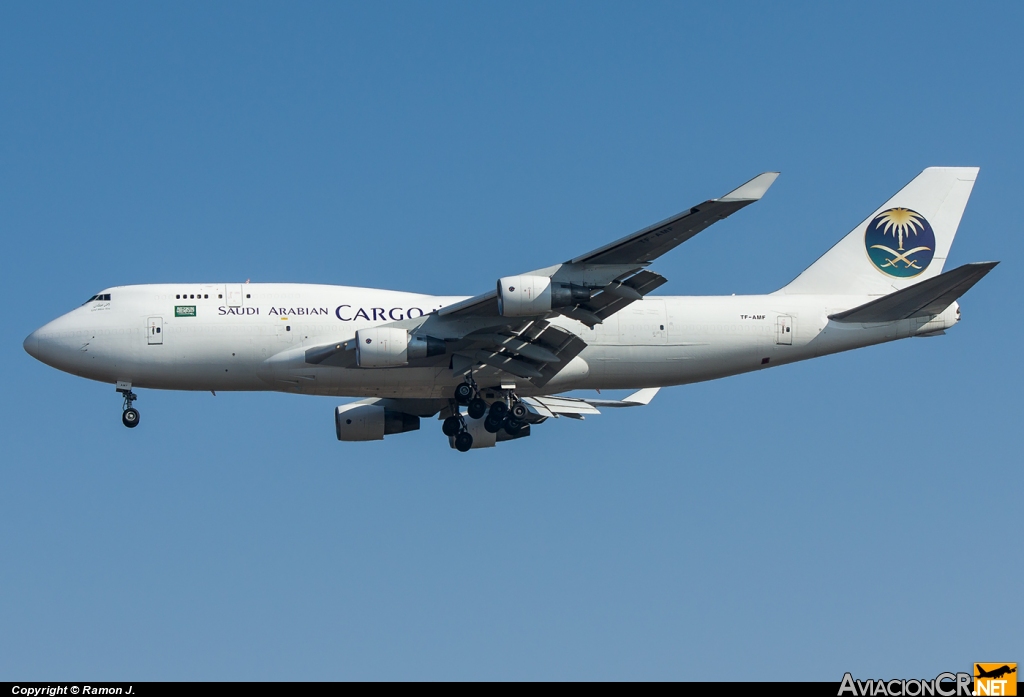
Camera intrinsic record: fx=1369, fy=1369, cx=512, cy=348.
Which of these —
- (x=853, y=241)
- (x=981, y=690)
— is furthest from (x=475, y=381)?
(x=981, y=690)

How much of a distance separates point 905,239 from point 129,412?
22.8 metres

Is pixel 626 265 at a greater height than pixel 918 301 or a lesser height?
greater

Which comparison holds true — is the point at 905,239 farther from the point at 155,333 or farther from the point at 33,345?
the point at 33,345

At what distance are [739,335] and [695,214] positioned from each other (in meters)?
7.26

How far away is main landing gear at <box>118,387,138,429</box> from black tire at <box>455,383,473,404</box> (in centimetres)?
871

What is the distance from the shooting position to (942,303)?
37.5m

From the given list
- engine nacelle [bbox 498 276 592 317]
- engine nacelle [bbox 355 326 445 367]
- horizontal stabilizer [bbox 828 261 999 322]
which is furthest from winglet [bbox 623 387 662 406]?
engine nacelle [bbox 355 326 445 367]

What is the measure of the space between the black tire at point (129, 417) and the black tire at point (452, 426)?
856 cm

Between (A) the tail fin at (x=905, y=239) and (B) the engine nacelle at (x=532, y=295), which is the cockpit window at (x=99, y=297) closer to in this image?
(B) the engine nacelle at (x=532, y=295)

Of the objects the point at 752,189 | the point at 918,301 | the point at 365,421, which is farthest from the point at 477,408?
the point at 918,301

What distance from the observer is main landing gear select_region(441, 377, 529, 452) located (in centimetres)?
3694

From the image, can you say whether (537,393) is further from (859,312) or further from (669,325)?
(859,312)

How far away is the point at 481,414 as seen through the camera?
37562mm

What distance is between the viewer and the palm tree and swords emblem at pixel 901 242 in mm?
40250
